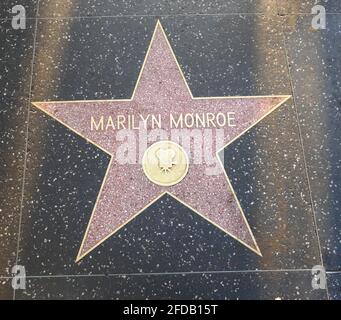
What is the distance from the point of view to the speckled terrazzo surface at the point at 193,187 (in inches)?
79.3

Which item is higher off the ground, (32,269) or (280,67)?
(280,67)

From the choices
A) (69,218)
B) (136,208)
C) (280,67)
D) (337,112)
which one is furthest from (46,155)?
(337,112)

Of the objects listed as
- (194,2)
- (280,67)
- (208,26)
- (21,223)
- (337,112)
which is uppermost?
(194,2)

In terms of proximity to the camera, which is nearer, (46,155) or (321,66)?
(46,155)

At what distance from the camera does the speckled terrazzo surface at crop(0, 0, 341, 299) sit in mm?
2014

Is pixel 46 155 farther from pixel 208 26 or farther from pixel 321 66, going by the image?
pixel 321 66

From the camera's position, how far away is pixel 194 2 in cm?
256

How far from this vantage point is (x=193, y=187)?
214cm

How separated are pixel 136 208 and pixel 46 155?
1.88 ft

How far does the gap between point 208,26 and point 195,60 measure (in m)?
0.26
